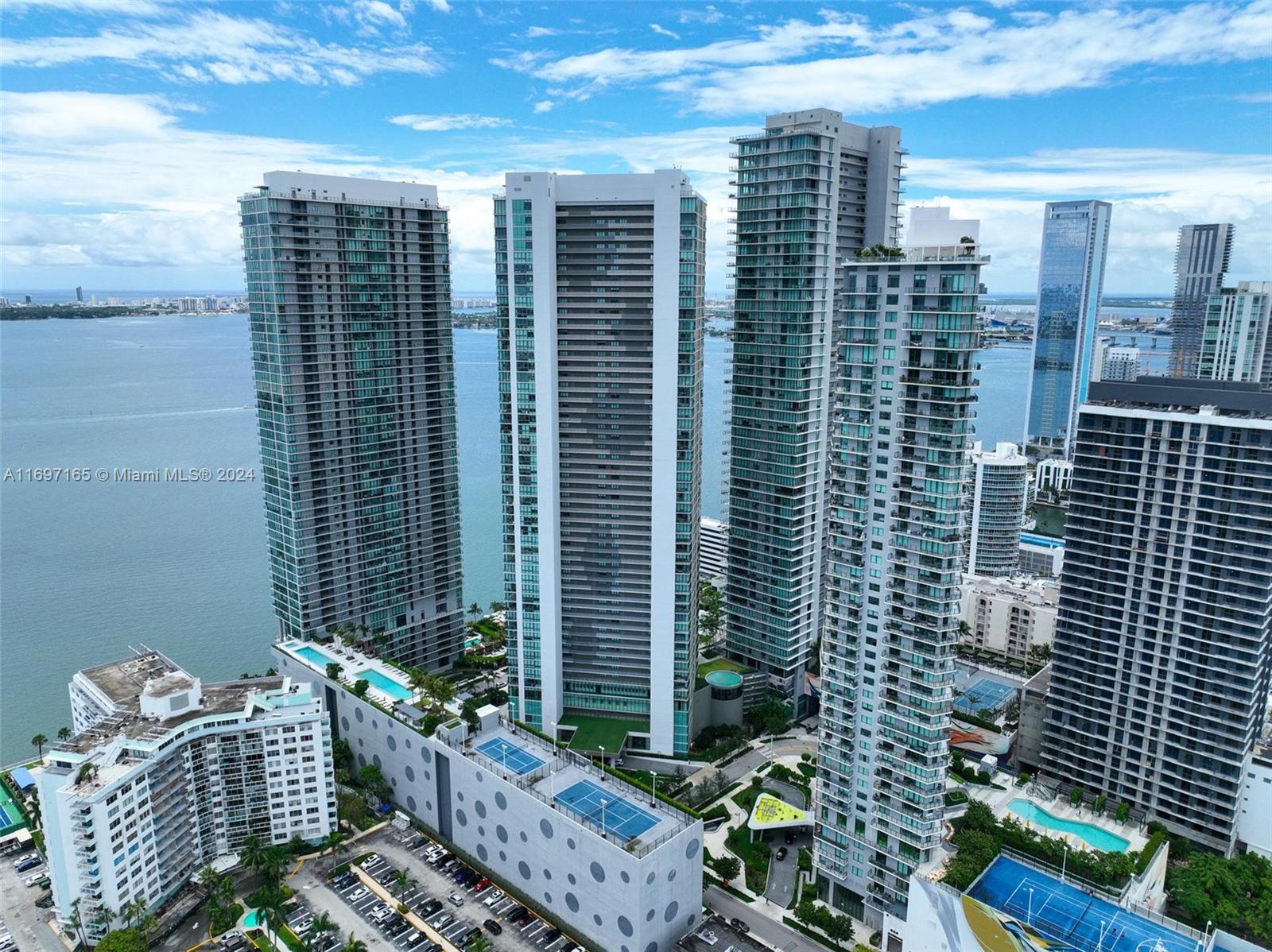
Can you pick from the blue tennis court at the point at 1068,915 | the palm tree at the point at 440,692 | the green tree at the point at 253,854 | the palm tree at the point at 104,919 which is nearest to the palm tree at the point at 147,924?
the palm tree at the point at 104,919

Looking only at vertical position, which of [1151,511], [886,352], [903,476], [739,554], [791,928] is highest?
[886,352]

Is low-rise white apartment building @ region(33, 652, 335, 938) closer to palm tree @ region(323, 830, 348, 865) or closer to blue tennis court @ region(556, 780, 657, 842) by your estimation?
palm tree @ region(323, 830, 348, 865)

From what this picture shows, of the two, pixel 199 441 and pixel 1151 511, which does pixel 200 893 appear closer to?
pixel 1151 511

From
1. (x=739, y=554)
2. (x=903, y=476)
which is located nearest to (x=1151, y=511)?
(x=903, y=476)

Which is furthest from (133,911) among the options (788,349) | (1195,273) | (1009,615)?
(1195,273)

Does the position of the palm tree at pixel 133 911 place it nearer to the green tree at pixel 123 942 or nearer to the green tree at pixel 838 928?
the green tree at pixel 123 942

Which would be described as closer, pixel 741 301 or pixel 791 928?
pixel 791 928
